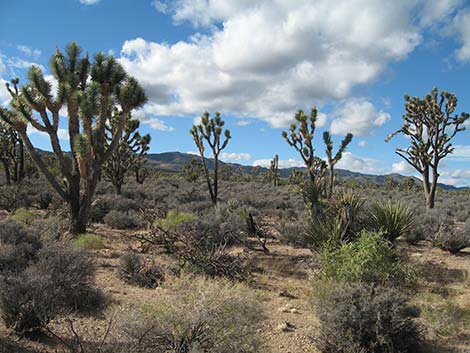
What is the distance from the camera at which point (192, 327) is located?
3709mm

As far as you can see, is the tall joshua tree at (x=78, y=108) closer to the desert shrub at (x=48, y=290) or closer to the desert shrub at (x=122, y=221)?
the desert shrub at (x=122, y=221)

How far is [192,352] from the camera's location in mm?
3201

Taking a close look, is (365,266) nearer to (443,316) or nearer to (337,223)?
(443,316)

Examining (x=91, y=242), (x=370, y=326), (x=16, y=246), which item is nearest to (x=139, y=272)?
(x=16, y=246)

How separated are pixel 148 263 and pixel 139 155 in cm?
2035

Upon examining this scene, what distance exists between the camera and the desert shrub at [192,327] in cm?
359

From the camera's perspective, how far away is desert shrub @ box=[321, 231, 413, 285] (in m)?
5.83

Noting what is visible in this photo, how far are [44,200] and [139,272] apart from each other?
39.6 feet

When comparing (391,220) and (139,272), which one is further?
(391,220)

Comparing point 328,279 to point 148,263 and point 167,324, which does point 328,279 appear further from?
point 148,263

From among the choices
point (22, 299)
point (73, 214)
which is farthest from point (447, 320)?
point (73, 214)

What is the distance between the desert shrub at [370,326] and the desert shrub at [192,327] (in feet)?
3.25

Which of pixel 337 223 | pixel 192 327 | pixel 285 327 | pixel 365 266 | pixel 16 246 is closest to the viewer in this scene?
pixel 192 327

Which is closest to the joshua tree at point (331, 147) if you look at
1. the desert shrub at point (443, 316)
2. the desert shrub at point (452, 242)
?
the desert shrub at point (452, 242)
